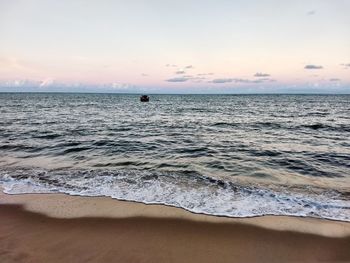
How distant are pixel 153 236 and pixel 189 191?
3014mm

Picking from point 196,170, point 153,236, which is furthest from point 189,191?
point 153,236

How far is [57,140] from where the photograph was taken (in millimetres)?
18453

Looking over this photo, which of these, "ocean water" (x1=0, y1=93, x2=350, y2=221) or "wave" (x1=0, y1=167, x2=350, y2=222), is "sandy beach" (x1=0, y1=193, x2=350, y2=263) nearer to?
"wave" (x1=0, y1=167, x2=350, y2=222)

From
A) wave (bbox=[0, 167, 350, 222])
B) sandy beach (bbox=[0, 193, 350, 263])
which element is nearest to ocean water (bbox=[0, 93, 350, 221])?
wave (bbox=[0, 167, 350, 222])

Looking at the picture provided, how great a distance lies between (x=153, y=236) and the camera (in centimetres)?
627

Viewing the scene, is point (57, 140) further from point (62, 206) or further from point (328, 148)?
point (328, 148)

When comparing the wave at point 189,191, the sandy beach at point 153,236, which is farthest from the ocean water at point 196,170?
the sandy beach at point 153,236

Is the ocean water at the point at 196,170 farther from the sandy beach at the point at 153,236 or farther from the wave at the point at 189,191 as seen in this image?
the sandy beach at the point at 153,236

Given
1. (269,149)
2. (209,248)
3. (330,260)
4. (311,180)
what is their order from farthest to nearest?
(269,149) < (311,180) < (209,248) < (330,260)

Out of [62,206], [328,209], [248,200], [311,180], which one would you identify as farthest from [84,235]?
[311,180]

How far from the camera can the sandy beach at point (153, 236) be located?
5.53 metres

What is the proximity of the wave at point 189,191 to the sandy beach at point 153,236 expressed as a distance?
50 cm

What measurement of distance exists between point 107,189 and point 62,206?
1598 millimetres

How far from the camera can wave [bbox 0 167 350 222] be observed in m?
7.77
